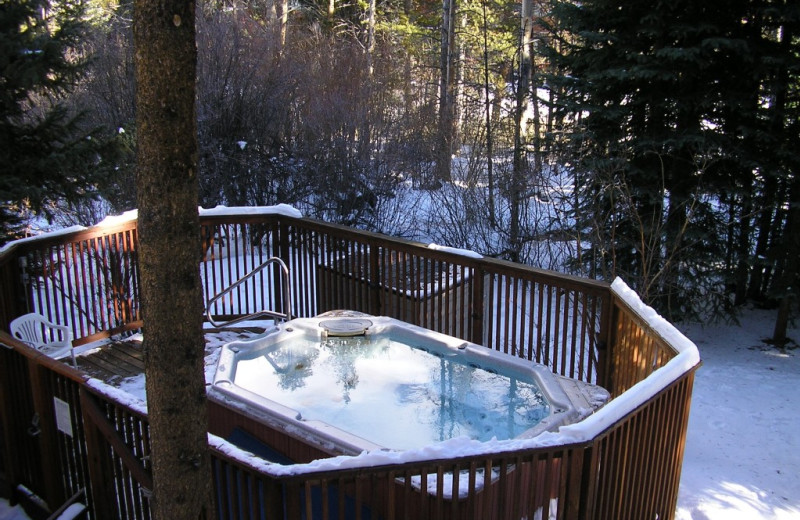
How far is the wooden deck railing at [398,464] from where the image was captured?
2.55 metres

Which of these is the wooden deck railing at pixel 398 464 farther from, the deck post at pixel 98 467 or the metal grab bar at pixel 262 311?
the metal grab bar at pixel 262 311

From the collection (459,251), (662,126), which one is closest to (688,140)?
(662,126)

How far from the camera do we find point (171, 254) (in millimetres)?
1950

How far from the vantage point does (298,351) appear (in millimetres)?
5621

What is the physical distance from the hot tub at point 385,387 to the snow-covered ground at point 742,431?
70 cm

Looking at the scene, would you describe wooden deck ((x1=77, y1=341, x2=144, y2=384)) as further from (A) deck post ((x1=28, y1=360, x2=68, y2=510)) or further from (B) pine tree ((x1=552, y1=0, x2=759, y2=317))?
(B) pine tree ((x1=552, y1=0, x2=759, y2=317))

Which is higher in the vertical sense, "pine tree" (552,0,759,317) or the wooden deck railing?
"pine tree" (552,0,759,317)

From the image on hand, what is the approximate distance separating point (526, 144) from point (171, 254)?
8509 mm

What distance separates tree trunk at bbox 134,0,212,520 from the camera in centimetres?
187

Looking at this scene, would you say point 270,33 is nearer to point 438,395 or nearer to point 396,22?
point 396,22

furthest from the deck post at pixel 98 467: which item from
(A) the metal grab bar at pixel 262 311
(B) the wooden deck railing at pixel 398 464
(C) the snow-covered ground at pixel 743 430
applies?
(C) the snow-covered ground at pixel 743 430

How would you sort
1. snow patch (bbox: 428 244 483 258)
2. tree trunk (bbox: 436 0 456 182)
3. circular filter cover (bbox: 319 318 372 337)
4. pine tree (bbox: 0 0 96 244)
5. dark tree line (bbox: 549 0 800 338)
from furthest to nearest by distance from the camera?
tree trunk (bbox: 436 0 456 182), dark tree line (bbox: 549 0 800 338), pine tree (bbox: 0 0 96 244), circular filter cover (bbox: 319 318 372 337), snow patch (bbox: 428 244 483 258)

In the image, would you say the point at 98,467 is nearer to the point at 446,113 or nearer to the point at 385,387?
the point at 385,387

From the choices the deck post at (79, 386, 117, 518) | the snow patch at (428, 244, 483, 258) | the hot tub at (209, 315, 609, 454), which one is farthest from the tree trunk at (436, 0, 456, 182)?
the deck post at (79, 386, 117, 518)
